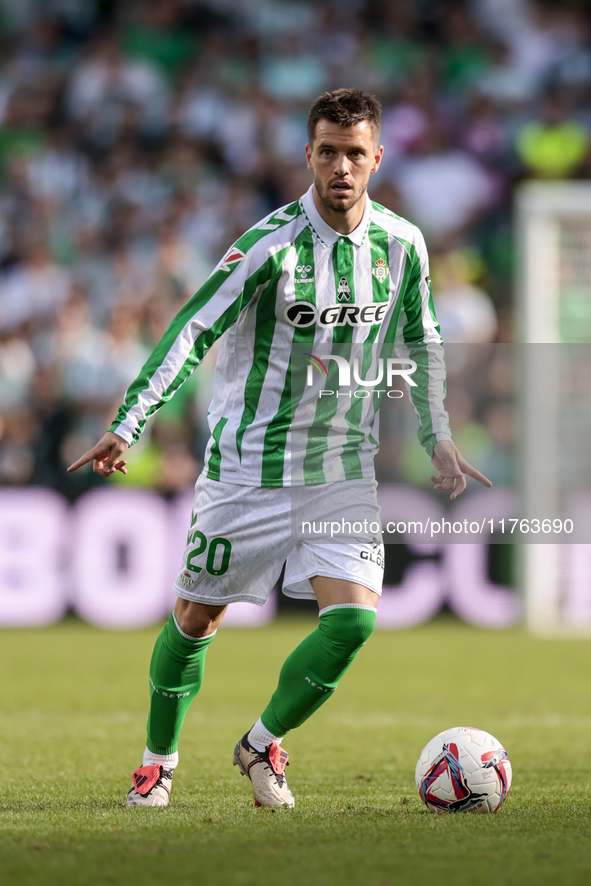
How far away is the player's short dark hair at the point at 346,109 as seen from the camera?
3912 millimetres

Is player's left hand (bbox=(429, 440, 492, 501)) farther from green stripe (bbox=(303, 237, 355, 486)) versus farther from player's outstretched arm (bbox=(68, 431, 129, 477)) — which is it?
player's outstretched arm (bbox=(68, 431, 129, 477))

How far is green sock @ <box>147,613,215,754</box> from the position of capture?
412cm

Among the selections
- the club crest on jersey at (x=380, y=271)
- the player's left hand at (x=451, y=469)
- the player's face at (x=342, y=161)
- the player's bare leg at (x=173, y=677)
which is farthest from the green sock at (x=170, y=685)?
the player's face at (x=342, y=161)

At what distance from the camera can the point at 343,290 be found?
4.01 m

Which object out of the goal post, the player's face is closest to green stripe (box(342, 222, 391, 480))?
the player's face

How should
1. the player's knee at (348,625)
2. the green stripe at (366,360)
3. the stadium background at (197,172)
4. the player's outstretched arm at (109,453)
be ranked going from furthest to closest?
1. the stadium background at (197,172)
2. the green stripe at (366,360)
3. the player's knee at (348,625)
4. the player's outstretched arm at (109,453)

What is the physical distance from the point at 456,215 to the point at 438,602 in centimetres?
460

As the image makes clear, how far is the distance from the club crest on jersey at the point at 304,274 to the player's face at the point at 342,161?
0.68ft

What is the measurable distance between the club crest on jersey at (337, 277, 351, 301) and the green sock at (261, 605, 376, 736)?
100 cm

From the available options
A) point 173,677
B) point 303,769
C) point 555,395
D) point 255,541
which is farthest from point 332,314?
point 555,395

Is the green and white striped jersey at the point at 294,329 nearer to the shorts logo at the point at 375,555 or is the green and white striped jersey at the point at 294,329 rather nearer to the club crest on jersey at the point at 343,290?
the club crest on jersey at the point at 343,290

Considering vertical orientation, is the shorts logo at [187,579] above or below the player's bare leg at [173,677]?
above

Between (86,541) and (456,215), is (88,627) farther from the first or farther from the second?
(456,215)

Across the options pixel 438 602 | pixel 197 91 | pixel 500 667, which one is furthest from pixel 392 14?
pixel 500 667
